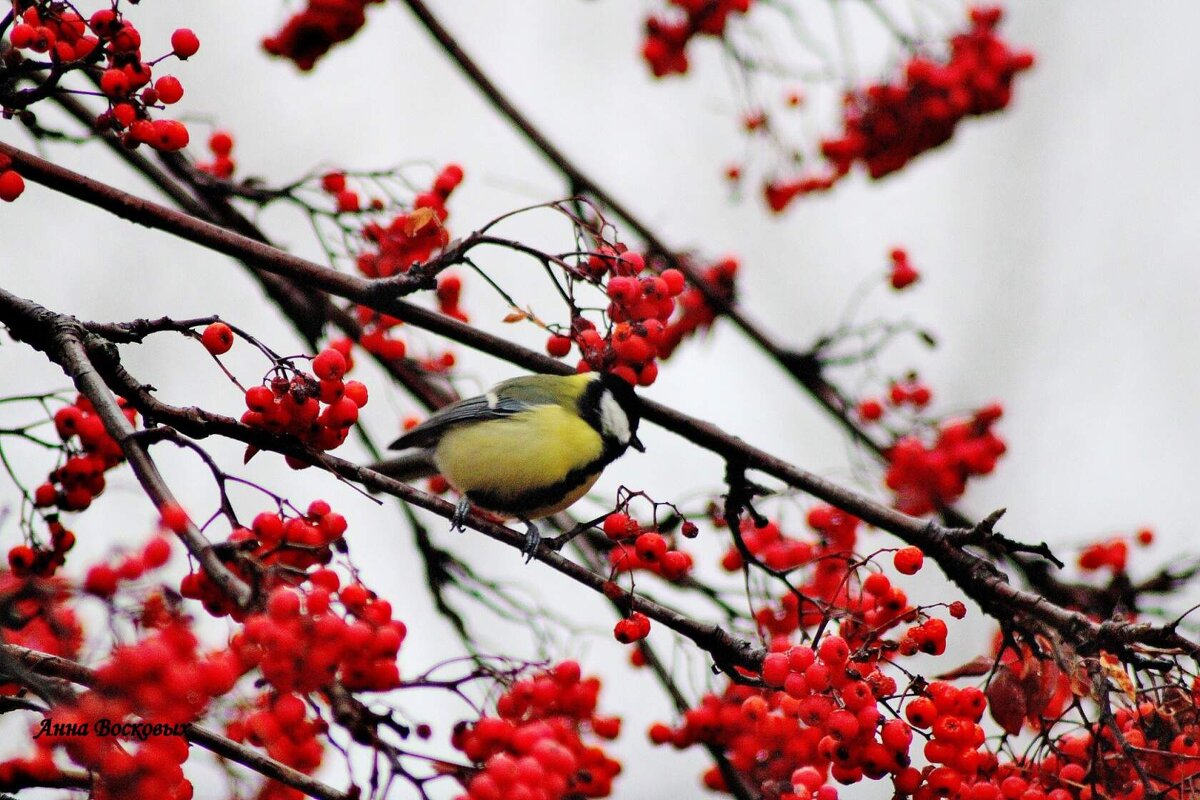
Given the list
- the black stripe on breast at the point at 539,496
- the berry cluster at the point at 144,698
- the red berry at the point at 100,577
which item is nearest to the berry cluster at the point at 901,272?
the black stripe on breast at the point at 539,496

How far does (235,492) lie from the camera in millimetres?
5609

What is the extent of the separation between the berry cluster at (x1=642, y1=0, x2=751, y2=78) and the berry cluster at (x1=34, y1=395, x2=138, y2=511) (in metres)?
2.31

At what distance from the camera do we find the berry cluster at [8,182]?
1.89 m

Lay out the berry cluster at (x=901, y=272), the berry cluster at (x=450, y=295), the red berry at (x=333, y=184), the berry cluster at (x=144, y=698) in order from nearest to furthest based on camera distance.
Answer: the berry cluster at (x=144, y=698), the red berry at (x=333, y=184), the berry cluster at (x=450, y=295), the berry cluster at (x=901, y=272)

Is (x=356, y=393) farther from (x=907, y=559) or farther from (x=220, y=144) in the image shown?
(x=220, y=144)

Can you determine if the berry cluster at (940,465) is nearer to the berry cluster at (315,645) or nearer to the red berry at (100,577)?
the berry cluster at (315,645)

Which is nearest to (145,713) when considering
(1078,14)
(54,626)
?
(54,626)

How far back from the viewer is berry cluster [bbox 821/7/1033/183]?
12.2 feet

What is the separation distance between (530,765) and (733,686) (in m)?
1.48

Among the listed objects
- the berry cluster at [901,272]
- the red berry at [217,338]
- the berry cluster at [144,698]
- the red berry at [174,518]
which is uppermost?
the berry cluster at [901,272]

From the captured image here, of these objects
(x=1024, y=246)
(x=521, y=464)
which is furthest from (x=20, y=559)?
(x=1024, y=246)

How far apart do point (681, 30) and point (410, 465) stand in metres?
1.70

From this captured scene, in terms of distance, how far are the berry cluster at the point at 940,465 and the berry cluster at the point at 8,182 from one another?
7.93 feet

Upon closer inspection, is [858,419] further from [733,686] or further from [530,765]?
[530,765]
